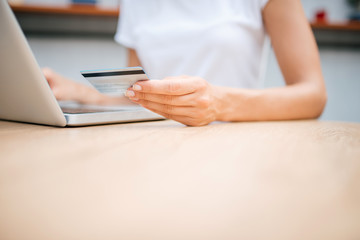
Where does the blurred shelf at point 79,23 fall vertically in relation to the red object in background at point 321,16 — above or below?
below

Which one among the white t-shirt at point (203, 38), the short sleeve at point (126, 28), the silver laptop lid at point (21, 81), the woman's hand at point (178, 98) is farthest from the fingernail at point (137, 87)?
the short sleeve at point (126, 28)

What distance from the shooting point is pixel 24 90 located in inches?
13.7

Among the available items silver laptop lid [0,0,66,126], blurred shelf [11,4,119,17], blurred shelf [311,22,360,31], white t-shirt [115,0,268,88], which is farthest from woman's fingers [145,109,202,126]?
blurred shelf [311,22,360,31]

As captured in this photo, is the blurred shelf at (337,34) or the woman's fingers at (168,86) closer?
the woman's fingers at (168,86)

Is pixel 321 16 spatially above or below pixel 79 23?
above

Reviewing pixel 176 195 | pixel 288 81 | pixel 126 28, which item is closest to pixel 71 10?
pixel 126 28

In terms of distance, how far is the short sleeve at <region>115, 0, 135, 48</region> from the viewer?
1.14m

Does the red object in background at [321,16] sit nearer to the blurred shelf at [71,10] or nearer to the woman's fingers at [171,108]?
the blurred shelf at [71,10]

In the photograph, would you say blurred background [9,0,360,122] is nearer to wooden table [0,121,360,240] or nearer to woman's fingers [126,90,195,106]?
woman's fingers [126,90,195,106]

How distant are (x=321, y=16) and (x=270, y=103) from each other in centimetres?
142

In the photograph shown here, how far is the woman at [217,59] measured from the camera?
43 centimetres

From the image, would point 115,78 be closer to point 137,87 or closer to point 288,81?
point 137,87

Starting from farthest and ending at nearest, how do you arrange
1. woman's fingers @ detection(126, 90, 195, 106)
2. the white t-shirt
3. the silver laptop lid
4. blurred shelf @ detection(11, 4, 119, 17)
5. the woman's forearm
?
blurred shelf @ detection(11, 4, 119, 17) → the white t-shirt → the woman's forearm → woman's fingers @ detection(126, 90, 195, 106) → the silver laptop lid

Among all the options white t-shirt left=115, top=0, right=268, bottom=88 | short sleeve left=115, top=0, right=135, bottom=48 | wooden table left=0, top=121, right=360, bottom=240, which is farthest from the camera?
short sleeve left=115, top=0, right=135, bottom=48
